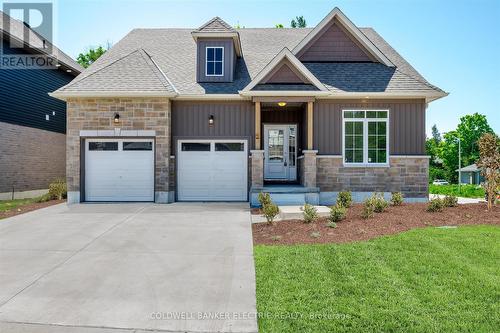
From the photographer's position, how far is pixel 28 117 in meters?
16.6

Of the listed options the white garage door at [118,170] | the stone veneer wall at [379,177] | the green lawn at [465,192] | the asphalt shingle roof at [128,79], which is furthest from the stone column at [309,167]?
the green lawn at [465,192]

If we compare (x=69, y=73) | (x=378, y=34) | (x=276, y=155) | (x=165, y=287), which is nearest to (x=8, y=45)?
(x=69, y=73)

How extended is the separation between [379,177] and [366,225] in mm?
5040

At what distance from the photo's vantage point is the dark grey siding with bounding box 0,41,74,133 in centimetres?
1529

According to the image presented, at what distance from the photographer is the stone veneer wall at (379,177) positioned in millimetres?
11875

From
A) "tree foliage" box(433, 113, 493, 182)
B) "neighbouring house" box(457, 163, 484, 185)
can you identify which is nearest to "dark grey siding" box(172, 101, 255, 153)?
"neighbouring house" box(457, 163, 484, 185)

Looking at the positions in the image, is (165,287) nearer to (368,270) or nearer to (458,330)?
(368,270)

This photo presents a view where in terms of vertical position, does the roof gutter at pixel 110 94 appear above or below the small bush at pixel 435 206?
above

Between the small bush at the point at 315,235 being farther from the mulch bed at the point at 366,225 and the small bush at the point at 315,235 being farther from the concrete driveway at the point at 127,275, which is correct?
the concrete driveway at the point at 127,275

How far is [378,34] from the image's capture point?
53.0 ft

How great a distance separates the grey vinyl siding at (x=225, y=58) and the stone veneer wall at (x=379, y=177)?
4.93 metres

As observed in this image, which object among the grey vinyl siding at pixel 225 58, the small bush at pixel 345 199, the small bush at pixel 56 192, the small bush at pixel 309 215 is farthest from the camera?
the small bush at pixel 56 192

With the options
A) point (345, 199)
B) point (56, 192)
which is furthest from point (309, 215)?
point (56, 192)

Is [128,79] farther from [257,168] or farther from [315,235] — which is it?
[315,235]
